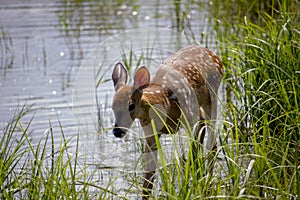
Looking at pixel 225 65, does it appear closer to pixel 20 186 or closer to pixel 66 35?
pixel 20 186

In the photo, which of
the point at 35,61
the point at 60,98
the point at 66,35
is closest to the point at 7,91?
the point at 60,98

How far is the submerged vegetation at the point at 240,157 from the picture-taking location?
4207mm

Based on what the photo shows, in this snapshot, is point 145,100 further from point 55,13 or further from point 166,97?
point 55,13

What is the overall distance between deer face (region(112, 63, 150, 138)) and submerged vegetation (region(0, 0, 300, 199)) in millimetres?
329

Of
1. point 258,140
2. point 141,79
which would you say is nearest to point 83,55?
point 258,140

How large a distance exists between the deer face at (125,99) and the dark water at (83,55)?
502mm

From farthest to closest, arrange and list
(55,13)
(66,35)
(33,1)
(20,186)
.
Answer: (33,1)
(55,13)
(66,35)
(20,186)

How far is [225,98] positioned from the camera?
22.9ft

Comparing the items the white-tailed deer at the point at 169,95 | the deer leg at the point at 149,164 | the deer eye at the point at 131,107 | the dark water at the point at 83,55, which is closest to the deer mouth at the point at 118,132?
the white-tailed deer at the point at 169,95

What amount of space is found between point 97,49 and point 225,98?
8.83 feet

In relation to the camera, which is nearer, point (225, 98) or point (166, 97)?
point (166, 97)

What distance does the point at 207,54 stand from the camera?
5.96 metres

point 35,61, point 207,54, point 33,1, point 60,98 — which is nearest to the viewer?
point 207,54

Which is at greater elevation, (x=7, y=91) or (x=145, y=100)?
(x=145, y=100)
